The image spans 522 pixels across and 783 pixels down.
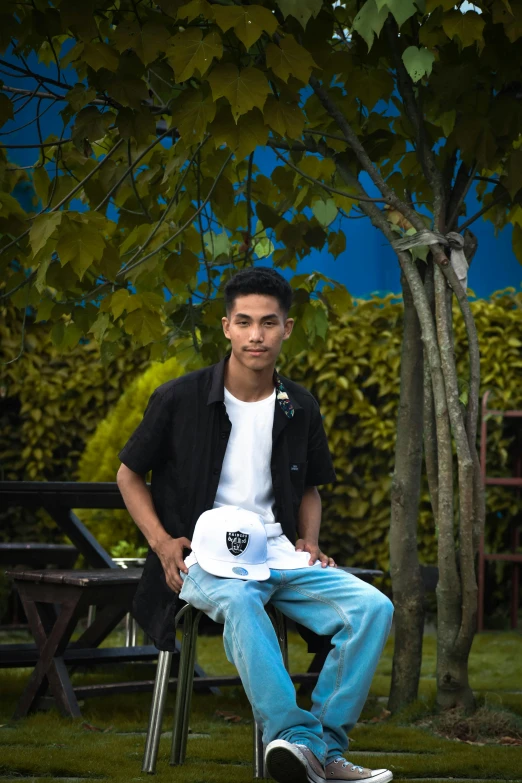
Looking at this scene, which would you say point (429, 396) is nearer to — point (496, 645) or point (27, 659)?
point (27, 659)

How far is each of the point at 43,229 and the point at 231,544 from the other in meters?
1.18

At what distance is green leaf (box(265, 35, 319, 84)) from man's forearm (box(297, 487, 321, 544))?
4.18 ft

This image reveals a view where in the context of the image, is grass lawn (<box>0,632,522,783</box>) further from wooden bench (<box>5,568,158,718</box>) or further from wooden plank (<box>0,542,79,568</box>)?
wooden plank (<box>0,542,79,568</box>)

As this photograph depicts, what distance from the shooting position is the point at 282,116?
3592mm

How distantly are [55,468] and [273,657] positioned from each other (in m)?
5.51

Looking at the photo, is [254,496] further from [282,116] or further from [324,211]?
[324,211]

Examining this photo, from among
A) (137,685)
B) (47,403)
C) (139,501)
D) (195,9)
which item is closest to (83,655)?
(137,685)

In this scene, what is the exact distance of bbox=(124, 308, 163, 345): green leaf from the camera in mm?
4199

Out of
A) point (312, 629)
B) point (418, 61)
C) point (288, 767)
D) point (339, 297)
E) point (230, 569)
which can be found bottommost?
point (288, 767)

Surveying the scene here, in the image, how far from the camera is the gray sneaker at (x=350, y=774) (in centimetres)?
286

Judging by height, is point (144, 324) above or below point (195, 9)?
below

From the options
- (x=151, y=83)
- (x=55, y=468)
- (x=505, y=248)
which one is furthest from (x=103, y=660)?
(x=505, y=248)

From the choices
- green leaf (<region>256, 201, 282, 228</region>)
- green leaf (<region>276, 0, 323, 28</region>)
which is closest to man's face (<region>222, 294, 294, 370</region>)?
green leaf (<region>276, 0, 323, 28</region>)

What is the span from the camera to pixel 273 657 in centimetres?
283
